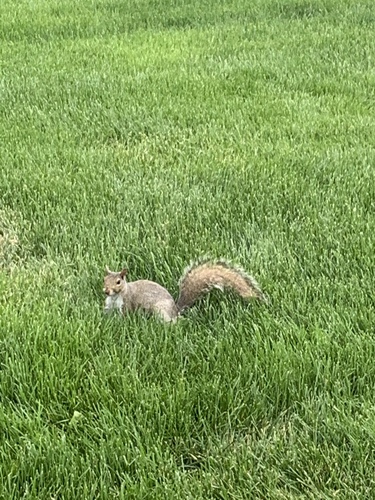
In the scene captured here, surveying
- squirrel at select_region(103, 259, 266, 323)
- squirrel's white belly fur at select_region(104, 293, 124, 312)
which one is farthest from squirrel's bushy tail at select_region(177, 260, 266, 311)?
squirrel's white belly fur at select_region(104, 293, 124, 312)

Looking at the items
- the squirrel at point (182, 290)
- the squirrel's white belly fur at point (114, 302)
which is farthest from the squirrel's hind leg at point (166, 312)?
the squirrel's white belly fur at point (114, 302)

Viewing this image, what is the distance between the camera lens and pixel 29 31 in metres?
6.78

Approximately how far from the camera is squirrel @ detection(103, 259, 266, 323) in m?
2.47

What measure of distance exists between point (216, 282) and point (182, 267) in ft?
1.18

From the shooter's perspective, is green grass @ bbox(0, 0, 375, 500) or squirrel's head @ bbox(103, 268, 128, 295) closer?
green grass @ bbox(0, 0, 375, 500)

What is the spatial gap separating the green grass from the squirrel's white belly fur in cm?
5

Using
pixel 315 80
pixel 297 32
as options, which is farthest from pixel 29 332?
pixel 297 32

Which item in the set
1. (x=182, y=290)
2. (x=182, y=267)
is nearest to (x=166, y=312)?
(x=182, y=290)

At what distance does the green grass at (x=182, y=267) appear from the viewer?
1.91 metres

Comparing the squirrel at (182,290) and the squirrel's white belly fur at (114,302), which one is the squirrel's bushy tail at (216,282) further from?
the squirrel's white belly fur at (114,302)

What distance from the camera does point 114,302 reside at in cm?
250

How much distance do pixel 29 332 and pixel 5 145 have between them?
1.99 m

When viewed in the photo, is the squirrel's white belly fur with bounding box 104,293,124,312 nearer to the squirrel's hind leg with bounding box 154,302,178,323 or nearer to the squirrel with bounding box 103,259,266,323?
the squirrel with bounding box 103,259,266,323

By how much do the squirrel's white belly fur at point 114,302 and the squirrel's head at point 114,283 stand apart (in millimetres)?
21
